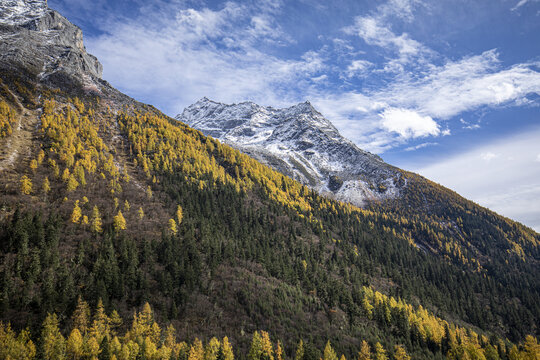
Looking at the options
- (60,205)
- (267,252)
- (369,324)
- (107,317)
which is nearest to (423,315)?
(369,324)

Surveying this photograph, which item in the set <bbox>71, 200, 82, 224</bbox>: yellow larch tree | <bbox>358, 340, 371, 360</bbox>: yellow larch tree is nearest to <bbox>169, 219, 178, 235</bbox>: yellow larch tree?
<bbox>71, 200, 82, 224</bbox>: yellow larch tree

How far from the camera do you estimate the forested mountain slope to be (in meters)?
68.5

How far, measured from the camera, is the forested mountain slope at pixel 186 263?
68.5m

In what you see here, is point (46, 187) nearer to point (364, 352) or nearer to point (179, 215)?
point (179, 215)

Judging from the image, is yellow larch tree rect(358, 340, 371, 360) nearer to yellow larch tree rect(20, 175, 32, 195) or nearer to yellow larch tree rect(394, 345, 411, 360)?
yellow larch tree rect(394, 345, 411, 360)

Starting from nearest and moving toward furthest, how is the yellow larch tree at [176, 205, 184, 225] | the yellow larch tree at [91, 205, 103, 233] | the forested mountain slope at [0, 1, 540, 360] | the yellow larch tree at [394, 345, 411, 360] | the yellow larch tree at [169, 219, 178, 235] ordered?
1. the forested mountain slope at [0, 1, 540, 360]
2. the yellow larch tree at [394, 345, 411, 360]
3. the yellow larch tree at [91, 205, 103, 233]
4. the yellow larch tree at [169, 219, 178, 235]
5. the yellow larch tree at [176, 205, 184, 225]

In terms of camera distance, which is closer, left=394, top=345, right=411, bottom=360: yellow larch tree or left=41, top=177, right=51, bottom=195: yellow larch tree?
left=394, top=345, right=411, bottom=360: yellow larch tree

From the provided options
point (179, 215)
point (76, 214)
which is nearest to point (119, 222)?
point (76, 214)

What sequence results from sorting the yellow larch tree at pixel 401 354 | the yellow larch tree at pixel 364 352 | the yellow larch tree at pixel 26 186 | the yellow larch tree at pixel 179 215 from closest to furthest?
the yellow larch tree at pixel 364 352 < the yellow larch tree at pixel 401 354 < the yellow larch tree at pixel 26 186 < the yellow larch tree at pixel 179 215

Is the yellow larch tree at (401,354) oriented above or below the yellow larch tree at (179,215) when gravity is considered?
below

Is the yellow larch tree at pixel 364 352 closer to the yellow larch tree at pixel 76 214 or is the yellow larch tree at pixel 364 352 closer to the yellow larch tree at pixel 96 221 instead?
the yellow larch tree at pixel 96 221

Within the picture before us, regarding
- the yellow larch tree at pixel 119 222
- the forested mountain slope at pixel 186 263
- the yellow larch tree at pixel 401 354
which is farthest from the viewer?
the yellow larch tree at pixel 119 222

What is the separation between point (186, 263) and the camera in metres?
93.8

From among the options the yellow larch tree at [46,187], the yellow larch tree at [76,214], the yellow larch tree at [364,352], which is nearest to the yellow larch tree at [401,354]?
the yellow larch tree at [364,352]
